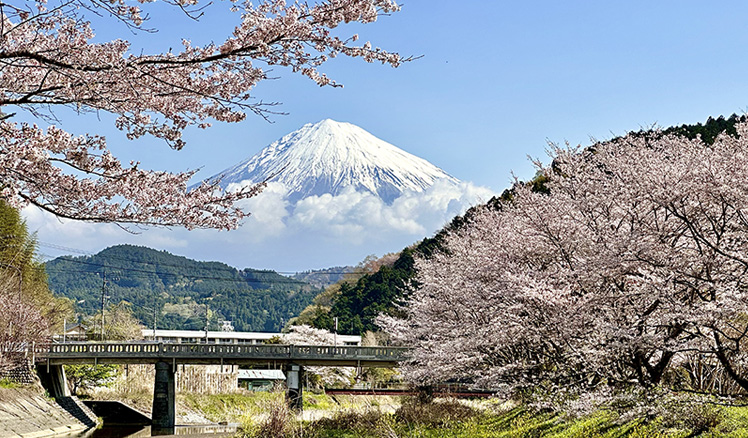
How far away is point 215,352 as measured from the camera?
3741 centimetres

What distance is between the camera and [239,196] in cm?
789

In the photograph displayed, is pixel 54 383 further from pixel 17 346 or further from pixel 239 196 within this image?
pixel 239 196

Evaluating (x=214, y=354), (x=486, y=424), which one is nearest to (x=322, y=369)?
(x=214, y=354)

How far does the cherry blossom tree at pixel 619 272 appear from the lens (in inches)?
396

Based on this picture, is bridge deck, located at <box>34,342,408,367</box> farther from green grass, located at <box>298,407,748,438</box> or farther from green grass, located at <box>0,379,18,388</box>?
green grass, located at <box>298,407,748,438</box>

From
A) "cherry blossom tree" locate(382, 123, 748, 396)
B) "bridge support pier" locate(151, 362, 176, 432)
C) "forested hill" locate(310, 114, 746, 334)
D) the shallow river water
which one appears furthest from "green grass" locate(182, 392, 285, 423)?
"cherry blossom tree" locate(382, 123, 748, 396)

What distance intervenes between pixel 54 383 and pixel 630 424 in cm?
3284

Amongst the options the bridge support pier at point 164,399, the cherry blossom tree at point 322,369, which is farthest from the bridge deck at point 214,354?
the cherry blossom tree at point 322,369

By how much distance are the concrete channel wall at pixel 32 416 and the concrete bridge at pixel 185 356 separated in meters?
2.50

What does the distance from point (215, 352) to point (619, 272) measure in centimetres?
2942

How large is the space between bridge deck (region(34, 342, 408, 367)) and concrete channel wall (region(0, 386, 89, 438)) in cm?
274

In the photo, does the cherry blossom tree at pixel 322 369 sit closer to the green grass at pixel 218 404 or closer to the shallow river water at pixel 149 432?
the green grass at pixel 218 404

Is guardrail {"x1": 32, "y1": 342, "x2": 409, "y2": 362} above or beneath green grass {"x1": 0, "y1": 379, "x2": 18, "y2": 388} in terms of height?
above

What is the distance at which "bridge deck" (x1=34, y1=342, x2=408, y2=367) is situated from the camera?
37219 mm
